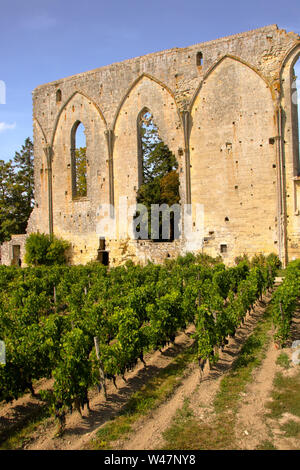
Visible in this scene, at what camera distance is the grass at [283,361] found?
741 centimetres

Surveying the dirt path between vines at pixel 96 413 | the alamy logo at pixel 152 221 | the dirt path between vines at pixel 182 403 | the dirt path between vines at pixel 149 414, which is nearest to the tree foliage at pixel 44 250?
the alamy logo at pixel 152 221

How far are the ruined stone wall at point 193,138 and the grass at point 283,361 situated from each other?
9611mm

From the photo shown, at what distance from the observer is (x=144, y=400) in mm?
6410

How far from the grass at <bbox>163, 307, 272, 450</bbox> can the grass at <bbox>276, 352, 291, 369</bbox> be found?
0.32 m

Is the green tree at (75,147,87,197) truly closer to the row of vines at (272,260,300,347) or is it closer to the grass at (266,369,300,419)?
the row of vines at (272,260,300,347)

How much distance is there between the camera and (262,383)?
6.81 meters

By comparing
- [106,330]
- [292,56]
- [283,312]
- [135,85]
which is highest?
[135,85]

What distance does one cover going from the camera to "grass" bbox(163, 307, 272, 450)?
508 cm

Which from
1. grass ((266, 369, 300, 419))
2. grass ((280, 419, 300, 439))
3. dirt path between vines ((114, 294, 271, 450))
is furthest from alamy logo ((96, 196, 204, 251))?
grass ((280, 419, 300, 439))

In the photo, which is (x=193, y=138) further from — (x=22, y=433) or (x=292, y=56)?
(x=22, y=433)

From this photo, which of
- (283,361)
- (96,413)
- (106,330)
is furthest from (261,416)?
(106,330)

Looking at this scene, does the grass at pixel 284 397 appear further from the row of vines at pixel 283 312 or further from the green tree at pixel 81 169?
the green tree at pixel 81 169

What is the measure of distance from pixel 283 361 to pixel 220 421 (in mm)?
2494

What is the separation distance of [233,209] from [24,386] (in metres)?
13.6
